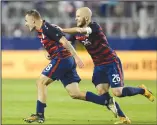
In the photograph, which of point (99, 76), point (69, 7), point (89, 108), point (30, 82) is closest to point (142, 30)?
point (69, 7)

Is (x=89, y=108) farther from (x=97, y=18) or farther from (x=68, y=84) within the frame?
(x=97, y=18)

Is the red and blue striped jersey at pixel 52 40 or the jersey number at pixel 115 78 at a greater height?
the red and blue striped jersey at pixel 52 40

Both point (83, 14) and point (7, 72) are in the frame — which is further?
point (7, 72)

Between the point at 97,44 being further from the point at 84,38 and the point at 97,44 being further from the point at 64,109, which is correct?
the point at 64,109

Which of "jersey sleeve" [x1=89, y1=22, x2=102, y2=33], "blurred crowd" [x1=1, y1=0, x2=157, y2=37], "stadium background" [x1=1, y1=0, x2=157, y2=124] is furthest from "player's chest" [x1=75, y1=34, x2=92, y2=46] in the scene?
"blurred crowd" [x1=1, y1=0, x2=157, y2=37]

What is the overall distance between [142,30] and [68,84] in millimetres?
12838

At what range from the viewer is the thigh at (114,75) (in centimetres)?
1129

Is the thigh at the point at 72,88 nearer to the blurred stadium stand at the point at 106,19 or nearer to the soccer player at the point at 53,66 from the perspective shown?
the soccer player at the point at 53,66

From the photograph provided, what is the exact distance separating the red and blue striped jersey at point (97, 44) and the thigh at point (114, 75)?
0.37ft

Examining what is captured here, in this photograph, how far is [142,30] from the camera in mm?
23906

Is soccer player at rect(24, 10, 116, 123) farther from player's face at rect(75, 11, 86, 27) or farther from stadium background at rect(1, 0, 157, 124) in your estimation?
stadium background at rect(1, 0, 157, 124)

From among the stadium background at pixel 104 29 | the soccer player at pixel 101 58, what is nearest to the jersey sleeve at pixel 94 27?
the soccer player at pixel 101 58

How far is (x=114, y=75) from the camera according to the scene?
445 inches

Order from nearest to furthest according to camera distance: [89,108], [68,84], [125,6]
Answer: [68,84] → [89,108] → [125,6]
